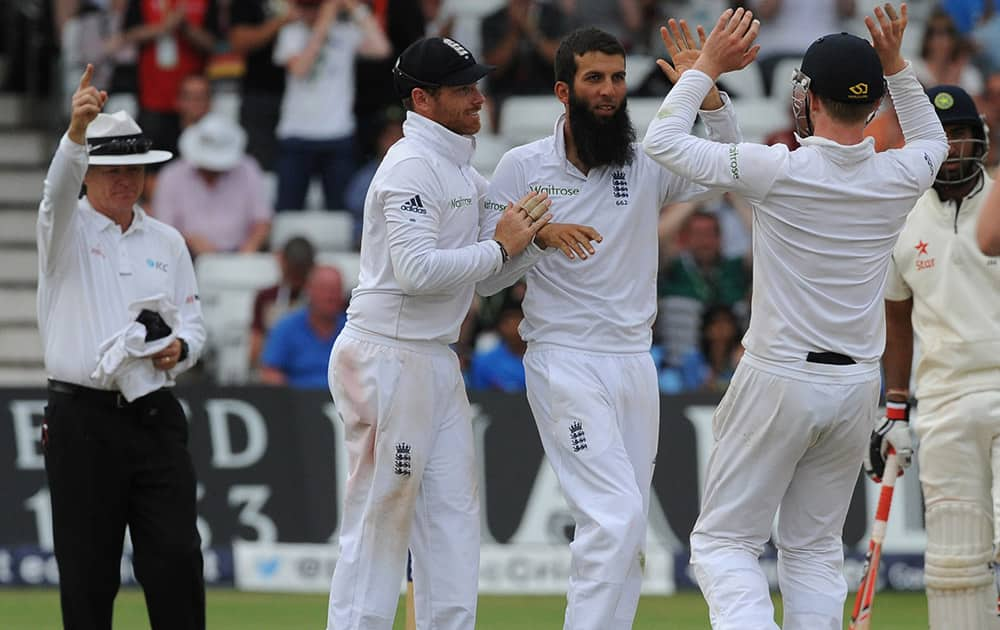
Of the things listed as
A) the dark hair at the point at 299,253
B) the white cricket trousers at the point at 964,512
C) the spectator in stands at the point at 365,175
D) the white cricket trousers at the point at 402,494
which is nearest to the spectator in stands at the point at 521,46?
the spectator in stands at the point at 365,175

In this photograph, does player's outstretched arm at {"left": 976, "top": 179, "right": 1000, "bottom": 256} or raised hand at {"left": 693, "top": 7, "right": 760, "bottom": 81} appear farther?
raised hand at {"left": 693, "top": 7, "right": 760, "bottom": 81}

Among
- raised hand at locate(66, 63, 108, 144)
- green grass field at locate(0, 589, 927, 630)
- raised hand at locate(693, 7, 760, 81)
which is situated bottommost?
green grass field at locate(0, 589, 927, 630)

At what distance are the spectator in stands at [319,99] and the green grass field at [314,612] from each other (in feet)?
13.2

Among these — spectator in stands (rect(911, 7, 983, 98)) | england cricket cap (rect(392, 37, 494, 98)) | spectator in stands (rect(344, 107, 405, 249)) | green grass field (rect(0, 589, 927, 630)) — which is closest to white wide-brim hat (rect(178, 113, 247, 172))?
spectator in stands (rect(344, 107, 405, 249))

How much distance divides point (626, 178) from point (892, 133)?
17.3ft

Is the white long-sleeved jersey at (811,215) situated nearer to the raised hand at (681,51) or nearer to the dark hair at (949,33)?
the raised hand at (681,51)

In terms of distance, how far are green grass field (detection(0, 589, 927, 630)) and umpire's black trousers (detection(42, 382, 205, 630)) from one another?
2125 mm

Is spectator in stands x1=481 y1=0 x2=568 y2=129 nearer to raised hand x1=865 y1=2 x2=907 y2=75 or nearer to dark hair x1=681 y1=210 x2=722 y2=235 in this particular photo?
dark hair x1=681 y1=210 x2=722 y2=235

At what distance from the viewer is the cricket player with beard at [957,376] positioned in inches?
300

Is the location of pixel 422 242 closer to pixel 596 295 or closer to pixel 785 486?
pixel 596 295

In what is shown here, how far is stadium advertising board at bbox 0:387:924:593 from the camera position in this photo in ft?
37.3

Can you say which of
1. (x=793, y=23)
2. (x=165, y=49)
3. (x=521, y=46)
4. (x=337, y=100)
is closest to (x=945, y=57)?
(x=793, y=23)

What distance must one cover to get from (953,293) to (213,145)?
7300 mm

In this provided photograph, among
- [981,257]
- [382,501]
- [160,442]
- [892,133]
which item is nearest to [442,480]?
[382,501]
